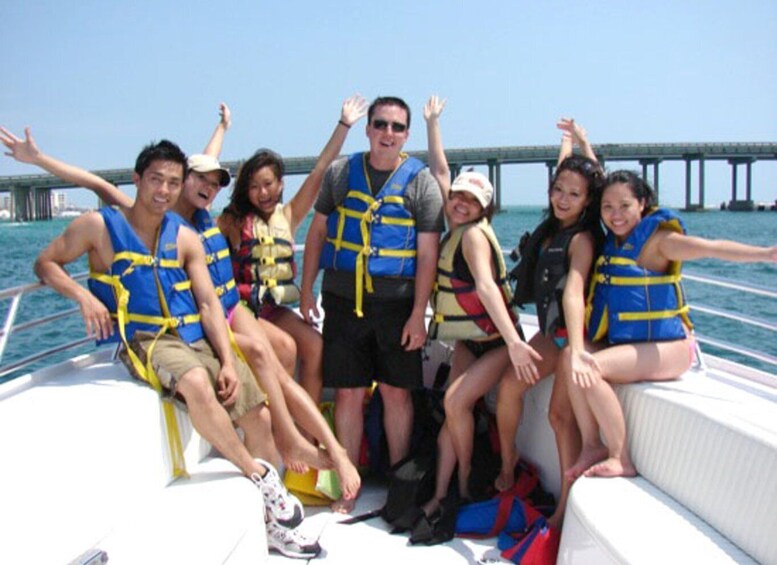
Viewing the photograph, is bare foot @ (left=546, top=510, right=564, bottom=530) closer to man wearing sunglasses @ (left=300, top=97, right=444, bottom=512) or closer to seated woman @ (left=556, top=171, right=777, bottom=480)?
seated woman @ (left=556, top=171, right=777, bottom=480)

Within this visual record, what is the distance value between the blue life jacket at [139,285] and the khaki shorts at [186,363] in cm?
5

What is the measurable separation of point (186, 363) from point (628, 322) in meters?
1.81

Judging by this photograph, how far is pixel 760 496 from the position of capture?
2.14 m

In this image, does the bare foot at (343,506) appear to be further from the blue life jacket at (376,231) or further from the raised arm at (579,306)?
the raised arm at (579,306)

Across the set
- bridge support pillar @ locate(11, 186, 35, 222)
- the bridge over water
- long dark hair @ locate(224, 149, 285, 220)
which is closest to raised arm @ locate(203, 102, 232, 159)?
long dark hair @ locate(224, 149, 285, 220)

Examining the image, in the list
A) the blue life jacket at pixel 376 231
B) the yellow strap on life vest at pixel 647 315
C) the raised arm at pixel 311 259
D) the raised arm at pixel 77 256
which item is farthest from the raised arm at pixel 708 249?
the raised arm at pixel 77 256

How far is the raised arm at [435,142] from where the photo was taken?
3617mm

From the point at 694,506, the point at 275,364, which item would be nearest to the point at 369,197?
the point at 275,364

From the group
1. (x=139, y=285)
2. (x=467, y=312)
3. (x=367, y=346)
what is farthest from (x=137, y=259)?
(x=467, y=312)

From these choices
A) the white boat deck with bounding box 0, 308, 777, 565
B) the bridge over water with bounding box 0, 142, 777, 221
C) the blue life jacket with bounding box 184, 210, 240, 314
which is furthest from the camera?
the bridge over water with bounding box 0, 142, 777, 221

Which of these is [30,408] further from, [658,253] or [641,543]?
[658,253]

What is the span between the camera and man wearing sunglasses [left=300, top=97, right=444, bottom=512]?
336 cm

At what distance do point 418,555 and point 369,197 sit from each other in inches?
66.9

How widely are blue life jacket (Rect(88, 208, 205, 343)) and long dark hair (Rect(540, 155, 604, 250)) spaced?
1724 mm
